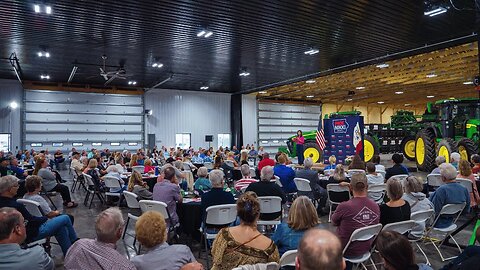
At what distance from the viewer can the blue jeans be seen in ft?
13.3

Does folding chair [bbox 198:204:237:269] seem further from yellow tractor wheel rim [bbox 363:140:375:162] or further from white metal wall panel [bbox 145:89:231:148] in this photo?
white metal wall panel [bbox 145:89:231:148]

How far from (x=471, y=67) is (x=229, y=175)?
1126 centimetres

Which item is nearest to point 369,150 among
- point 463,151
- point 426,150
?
point 426,150

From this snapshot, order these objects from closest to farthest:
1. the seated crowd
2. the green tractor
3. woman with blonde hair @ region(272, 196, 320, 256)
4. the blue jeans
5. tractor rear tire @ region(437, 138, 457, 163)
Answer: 1. the seated crowd
2. woman with blonde hair @ region(272, 196, 320, 256)
3. the blue jeans
4. tractor rear tire @ region(437, 138, 457, 163)
5. the green tractor

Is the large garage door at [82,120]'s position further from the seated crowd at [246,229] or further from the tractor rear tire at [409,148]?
the tractor rear tire at [409,148]

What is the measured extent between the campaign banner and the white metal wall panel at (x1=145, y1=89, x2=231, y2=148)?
356 inches

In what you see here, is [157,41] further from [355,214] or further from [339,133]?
[355,214]

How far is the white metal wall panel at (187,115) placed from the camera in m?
19.5

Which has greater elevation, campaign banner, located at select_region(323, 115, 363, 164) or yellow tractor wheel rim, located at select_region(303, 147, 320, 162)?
campaign banner, located at select_region(323, 115, 363, 164)

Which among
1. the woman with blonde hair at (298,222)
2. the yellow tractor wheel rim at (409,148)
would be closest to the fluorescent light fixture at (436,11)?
the woman with blonde hair at (298,222)

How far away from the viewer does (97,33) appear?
9.34 meters

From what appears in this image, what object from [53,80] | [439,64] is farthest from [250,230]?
[53,80]

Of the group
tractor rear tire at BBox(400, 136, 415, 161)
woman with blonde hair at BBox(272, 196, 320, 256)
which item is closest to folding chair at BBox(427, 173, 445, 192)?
woman with blonde hair at BBox(272, 196, 320, 256)

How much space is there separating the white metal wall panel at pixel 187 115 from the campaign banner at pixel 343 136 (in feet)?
29.7
